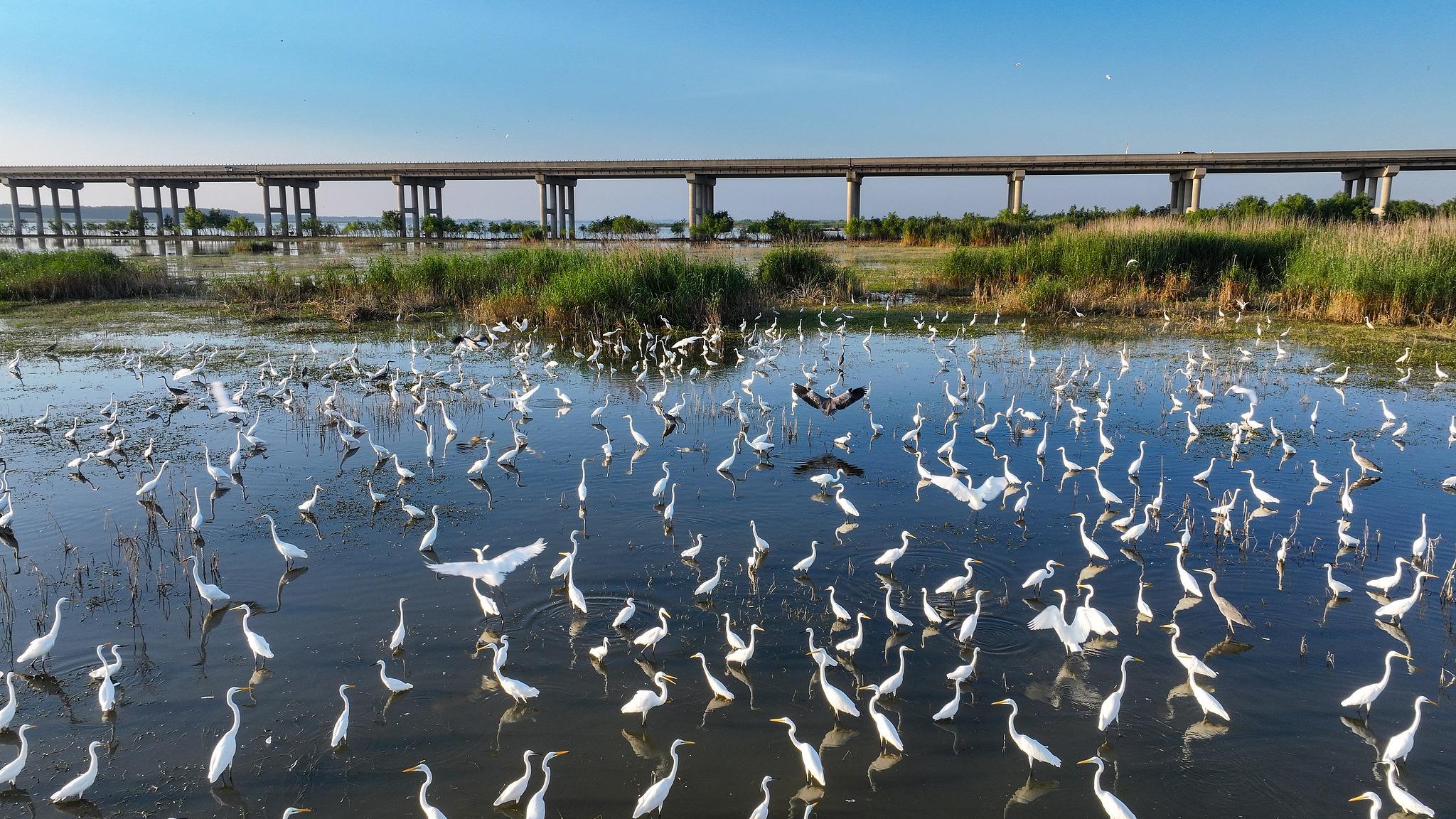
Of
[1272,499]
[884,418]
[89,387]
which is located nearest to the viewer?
[1272,499]

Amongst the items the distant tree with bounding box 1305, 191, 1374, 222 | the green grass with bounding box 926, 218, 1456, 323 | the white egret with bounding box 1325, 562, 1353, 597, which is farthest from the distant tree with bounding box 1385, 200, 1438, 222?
the white egret with bounding box 1325, 562, 1353, 597

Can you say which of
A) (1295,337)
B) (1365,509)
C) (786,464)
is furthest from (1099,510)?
(1295,337)

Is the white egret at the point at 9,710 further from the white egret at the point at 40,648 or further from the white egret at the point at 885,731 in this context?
the white egret at the point at 885,731

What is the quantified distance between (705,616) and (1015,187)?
4855 centimetres

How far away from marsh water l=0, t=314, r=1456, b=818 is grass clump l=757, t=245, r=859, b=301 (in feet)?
36.6

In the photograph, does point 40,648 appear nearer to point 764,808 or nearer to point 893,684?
point 764,808

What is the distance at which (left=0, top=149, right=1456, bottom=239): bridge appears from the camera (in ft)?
153

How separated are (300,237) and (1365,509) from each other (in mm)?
66228

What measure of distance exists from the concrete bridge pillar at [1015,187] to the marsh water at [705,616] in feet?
131

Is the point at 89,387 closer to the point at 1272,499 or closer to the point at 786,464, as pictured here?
the point at 786,464

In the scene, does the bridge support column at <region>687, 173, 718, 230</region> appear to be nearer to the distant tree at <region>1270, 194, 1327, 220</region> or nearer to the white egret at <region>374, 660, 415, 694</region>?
the distant tree at <region>1270, 194, 1327, 220</region>

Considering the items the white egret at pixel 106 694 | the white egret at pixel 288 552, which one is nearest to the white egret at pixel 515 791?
the white egret at pixel 106 694

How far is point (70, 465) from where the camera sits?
9.16 metres

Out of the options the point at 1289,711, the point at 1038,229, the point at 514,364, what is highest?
the point at 1038,229
